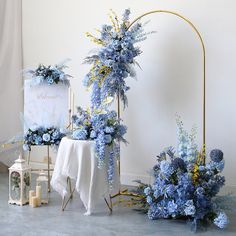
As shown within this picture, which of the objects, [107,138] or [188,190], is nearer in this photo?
[188,190]

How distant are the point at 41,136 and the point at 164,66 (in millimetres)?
1438

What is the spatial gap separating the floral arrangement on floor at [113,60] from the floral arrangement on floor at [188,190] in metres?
0.79

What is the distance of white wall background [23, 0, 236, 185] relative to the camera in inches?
165

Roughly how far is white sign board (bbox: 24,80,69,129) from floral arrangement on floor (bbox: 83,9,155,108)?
35 centimetres

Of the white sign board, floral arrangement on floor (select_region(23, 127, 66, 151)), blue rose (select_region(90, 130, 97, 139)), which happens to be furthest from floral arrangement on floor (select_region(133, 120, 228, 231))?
the white sign board

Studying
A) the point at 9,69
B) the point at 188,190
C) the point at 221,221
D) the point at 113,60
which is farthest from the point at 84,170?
the point at 9,69

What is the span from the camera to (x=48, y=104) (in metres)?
4.27

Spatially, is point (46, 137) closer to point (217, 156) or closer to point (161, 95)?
point (161, 95)

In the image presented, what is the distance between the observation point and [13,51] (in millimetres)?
5414

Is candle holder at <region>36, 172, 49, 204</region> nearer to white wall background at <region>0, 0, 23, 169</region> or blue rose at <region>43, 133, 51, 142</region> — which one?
blue rose at <region>43, 133, 51, 142</region>

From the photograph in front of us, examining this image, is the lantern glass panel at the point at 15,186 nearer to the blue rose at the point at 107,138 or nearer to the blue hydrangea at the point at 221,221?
the blue rose at the point at 107,138

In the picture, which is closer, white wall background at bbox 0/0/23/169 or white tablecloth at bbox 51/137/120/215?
white tablecloth at bbox 51/137/120/215

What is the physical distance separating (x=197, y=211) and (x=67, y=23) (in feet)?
9.18

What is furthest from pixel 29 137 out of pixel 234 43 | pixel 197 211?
pixel 234 43
